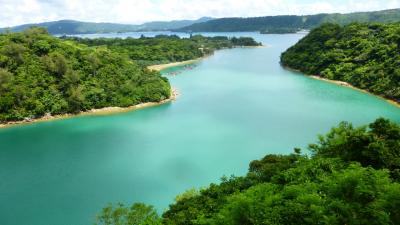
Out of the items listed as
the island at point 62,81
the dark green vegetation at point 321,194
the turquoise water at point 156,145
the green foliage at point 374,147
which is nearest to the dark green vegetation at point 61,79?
the island at point 62,81

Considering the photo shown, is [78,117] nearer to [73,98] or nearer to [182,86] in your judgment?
[73,98]

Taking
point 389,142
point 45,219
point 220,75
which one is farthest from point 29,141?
point 220,75

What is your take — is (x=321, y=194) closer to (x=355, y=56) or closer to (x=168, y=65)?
(x=355, y=56)

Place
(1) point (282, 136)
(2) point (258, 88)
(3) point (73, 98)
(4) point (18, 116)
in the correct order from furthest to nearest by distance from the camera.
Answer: (2) point (258, 88) < (3) point (73, 98) < (4) point (18, 116) < (1) point (282, 136)

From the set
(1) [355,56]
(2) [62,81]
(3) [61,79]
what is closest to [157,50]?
(1) [355,56]

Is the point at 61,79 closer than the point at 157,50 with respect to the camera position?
Yes

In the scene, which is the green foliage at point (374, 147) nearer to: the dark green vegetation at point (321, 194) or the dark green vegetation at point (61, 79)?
the dark green vegetation at point (321, 194)

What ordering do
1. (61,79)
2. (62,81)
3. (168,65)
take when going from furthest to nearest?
1. (168,65)
2. (61,79)
3. (62,81)
